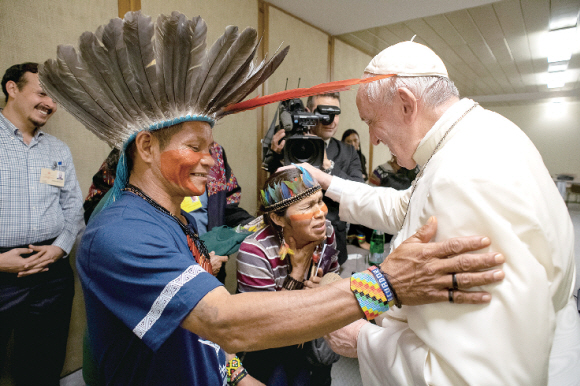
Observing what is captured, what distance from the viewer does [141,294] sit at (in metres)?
0.73

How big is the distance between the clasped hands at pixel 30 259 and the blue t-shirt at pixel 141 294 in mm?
1347

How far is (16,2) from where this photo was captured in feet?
5.97

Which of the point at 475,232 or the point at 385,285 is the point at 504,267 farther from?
the point at 385,285

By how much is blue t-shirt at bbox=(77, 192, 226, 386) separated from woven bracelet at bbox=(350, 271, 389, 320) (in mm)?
356

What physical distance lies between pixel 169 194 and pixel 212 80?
1.33 feet

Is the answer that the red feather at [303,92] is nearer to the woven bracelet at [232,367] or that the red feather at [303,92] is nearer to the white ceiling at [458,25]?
the woven bracelet at [232,367]

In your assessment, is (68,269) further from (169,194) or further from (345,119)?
(345,119)

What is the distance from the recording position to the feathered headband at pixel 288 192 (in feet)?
5.65

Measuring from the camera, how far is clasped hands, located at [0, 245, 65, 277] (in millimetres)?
1766

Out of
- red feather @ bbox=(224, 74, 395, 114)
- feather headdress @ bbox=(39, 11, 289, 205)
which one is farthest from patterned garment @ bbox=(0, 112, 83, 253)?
red feather @ bbox=(224, 74, 395, 114)

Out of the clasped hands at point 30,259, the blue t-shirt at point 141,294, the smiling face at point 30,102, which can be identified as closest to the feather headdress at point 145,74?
the blue t-shirt at point 141,294

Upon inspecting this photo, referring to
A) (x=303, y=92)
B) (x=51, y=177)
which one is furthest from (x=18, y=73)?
(x=303, y=92)

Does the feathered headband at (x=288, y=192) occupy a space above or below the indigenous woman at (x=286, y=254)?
above

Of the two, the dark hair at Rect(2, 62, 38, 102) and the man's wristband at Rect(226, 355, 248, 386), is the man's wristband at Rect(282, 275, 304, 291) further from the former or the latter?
the dark hair at Rect(2, 62, 38, 102)
